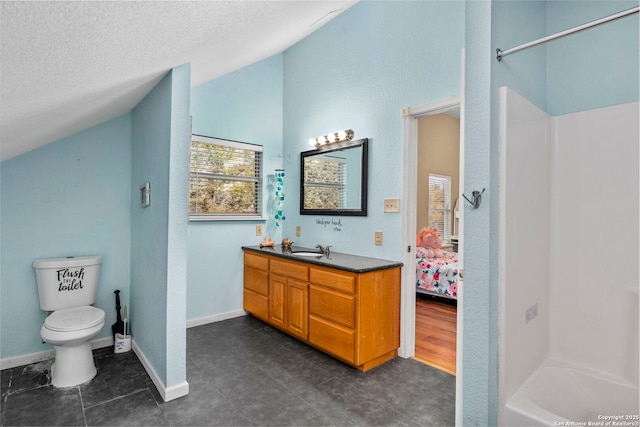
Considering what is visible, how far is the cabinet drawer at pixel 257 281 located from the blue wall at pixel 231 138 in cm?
11

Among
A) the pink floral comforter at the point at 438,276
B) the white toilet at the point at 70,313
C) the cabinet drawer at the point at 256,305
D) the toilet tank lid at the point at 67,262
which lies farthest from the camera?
the pink floral comforter at the point at 438,276

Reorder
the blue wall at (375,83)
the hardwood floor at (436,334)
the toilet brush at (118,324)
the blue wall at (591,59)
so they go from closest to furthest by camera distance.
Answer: the blue wall at (591,59), the blue wall at (375,83), the hardwood floor at (436,334), the toilet brush at (118,324)

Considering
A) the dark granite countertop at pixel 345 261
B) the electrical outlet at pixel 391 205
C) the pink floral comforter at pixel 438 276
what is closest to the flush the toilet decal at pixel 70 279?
the dark granite countertop at pixel 345 261

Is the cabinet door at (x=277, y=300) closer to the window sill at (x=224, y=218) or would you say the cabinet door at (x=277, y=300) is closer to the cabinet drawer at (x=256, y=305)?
the cabinet drawer at (x=256, y=305)

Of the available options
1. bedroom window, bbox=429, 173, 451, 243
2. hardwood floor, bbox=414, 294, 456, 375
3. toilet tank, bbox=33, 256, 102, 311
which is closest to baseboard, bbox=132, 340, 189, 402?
toilet tank, bbox=33, 256, 102, 311

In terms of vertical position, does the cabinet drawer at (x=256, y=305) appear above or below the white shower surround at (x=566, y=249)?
below

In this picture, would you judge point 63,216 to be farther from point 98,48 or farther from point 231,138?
point 98,48

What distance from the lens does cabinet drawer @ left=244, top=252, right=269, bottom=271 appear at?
3.40 meters

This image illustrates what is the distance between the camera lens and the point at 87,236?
2.76m

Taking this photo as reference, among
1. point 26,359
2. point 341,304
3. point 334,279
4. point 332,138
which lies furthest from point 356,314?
point 26,359

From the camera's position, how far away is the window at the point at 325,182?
10.8 ft

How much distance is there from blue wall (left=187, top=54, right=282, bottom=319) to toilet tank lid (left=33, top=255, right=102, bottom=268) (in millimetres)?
883

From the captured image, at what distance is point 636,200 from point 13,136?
10.8ft

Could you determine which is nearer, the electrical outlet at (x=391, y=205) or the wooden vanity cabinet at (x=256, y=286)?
the electrical outlet at (x=391, y=205)
